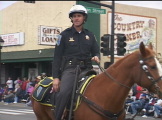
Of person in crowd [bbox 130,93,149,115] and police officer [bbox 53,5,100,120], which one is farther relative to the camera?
person in crowd [bbox 130,93,149,115]

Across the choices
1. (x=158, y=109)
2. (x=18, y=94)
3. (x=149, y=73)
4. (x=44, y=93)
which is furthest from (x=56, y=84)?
(x=18, y=94)

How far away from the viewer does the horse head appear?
14.8 ft

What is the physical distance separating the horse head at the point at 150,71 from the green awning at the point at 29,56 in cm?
2355

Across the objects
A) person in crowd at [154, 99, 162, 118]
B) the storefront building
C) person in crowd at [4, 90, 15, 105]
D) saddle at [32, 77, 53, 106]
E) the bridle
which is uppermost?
the storefront building

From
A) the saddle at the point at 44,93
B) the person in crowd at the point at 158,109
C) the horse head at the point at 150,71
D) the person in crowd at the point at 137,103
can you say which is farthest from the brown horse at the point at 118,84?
the person in crowd at the point at 137,103

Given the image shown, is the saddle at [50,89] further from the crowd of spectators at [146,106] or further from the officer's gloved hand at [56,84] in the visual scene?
the crowd of spectators at [146,106]

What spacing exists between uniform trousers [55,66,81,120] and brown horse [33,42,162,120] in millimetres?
248

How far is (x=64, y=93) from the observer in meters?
5.37

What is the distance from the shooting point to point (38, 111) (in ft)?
21.7

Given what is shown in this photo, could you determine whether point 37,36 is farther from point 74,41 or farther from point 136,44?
point 74,41

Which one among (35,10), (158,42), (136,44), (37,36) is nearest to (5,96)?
(37,36)

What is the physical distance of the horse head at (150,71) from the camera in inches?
177

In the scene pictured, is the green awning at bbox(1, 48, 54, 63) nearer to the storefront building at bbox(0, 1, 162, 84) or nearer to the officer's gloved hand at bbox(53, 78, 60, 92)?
the storefront building at bbox(0, 1, 162, 84)

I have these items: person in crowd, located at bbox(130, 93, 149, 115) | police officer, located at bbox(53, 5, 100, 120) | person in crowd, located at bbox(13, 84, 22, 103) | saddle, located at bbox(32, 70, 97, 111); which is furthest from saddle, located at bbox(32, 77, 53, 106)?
person in crowd, located at bbox(13, 84, 22, 103)
